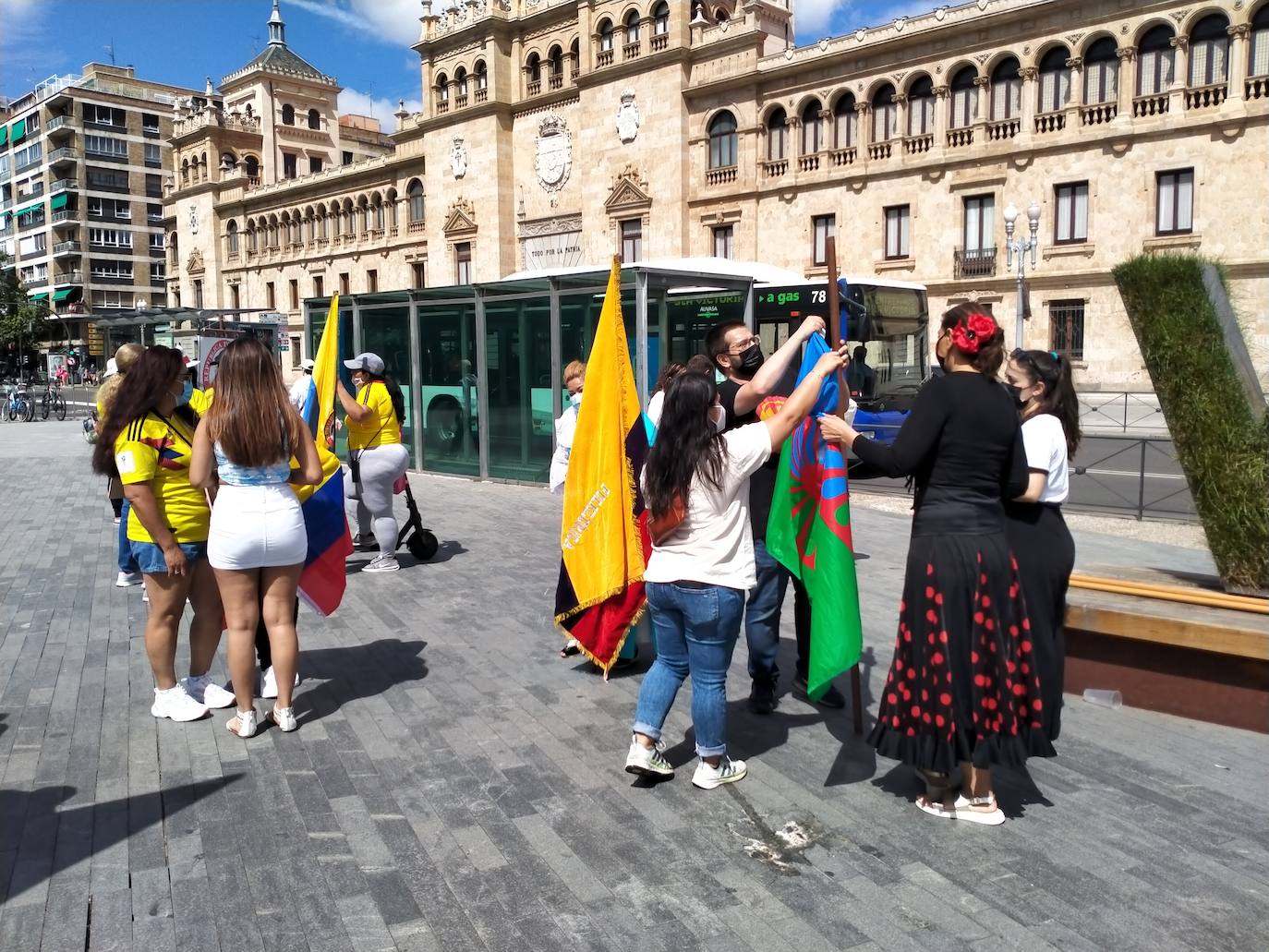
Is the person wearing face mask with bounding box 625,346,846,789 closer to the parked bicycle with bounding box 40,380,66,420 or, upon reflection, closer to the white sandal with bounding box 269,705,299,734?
the white sandal with bounding box 269,705,299,734

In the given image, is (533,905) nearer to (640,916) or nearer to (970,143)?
(640,916)

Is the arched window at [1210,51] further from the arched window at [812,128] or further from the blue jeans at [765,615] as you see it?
the blue jeans at [765,615]

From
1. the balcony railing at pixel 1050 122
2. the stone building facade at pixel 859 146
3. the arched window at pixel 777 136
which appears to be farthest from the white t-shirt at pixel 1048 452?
the arched window at pixel 777 136

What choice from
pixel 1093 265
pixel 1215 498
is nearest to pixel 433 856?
pixel 1215 498

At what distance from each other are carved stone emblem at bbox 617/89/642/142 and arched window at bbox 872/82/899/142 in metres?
9.07

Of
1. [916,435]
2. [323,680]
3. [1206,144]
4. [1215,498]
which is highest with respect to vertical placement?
[1206,144]

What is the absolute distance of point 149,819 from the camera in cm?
392

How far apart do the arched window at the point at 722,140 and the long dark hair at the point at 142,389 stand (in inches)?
1326

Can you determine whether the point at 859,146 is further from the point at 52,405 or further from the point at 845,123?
the point at 52,405

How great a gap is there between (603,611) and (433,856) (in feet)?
5.88

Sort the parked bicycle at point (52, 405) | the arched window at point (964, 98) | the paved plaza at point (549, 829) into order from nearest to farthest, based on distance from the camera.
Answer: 1. the paved plaza at point (549, 829)
2. the parked bicycle at point (52, 405)
3. the arched window at point (964, 98)

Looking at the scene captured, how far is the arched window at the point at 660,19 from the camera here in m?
37.4

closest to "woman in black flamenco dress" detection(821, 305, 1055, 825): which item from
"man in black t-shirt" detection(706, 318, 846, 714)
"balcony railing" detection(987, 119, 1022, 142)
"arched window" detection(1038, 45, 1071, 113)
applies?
"man in black t-shirt" detection(706, 318, 846, 714)

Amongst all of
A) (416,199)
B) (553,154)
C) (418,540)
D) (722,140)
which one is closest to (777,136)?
(722,140)
